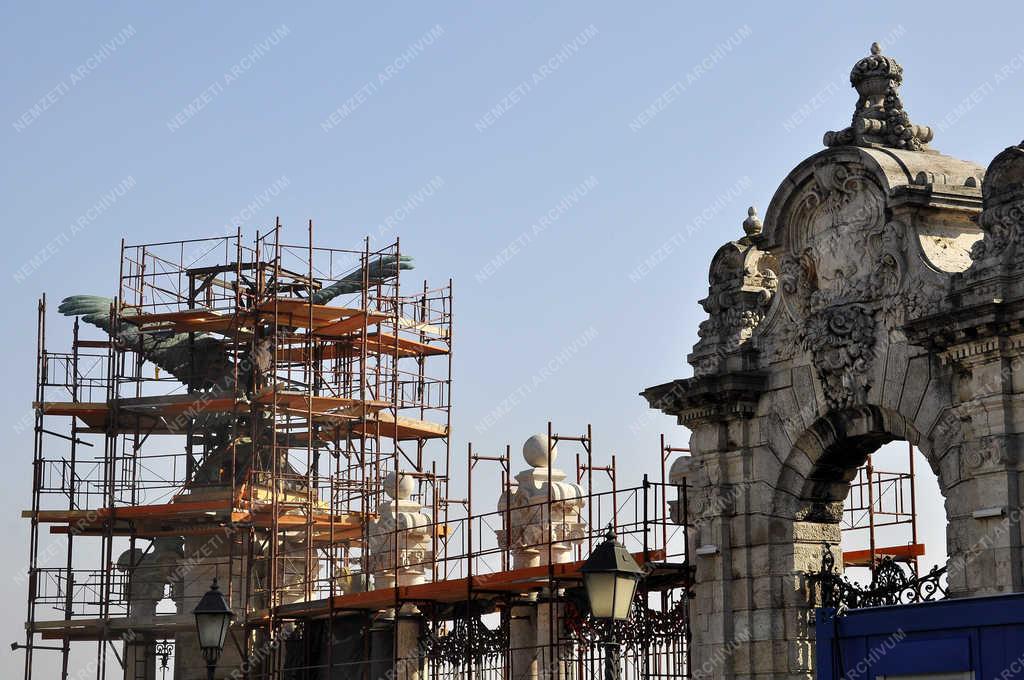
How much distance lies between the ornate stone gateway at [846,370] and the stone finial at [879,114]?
0.02m

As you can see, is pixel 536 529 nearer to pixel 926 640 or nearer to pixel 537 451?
pixel 537 451

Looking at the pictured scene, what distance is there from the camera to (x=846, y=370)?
20953 mm

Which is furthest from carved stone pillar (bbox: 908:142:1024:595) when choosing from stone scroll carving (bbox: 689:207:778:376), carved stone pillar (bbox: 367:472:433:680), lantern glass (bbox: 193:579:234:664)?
carved stone pillar (bbox: 367:472:433:680)

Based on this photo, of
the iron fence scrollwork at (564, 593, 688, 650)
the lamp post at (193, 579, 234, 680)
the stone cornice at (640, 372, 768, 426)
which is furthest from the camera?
the iron fence scrollwork at (564, 593, 688, 650)

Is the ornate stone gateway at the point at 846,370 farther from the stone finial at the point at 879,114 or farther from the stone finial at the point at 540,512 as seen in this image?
the stone finial at the point at 540,512

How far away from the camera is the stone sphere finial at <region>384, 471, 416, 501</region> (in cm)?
3391

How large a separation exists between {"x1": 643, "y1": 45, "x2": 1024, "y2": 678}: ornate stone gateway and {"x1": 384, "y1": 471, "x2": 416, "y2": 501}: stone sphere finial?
1109cm

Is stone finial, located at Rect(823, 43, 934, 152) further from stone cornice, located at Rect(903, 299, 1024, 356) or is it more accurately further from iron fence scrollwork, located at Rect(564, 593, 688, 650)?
iron fence scrollwork, located at Rect(564, 593, 688, 650)

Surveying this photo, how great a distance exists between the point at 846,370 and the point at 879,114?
323cm

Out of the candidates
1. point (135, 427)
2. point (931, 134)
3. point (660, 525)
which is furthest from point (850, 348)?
point (135, 427)

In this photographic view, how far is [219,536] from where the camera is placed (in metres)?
41.0

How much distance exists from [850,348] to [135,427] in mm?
24942

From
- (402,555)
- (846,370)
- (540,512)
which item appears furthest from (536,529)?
(846,370)

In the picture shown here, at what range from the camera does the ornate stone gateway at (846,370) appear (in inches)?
736
